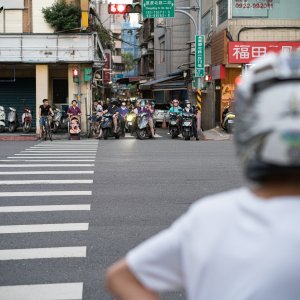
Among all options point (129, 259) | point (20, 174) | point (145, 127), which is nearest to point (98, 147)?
point (145, 127)

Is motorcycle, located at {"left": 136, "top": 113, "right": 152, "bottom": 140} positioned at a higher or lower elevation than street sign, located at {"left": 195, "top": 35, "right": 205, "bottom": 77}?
lower

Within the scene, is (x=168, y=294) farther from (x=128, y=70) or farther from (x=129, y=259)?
(x=128, y=70)

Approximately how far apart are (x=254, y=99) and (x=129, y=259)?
54 centimetres

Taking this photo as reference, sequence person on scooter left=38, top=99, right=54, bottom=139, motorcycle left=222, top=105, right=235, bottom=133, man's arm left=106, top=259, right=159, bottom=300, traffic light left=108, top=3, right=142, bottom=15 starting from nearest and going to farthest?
man's arm left=106, top=259, right=159, bottom=300
traffic light left=108, top=3, right=142, bottom=15
person on scooter left=38, top=99, right=54, bottom=139
motorcycle left=222, top=105, right=235, bottom=133

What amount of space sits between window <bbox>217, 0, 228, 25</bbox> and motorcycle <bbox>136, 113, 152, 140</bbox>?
627 centimetres

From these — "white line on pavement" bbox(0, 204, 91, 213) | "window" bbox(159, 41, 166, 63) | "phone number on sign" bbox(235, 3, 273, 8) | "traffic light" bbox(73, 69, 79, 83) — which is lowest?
"white line on pavement" bbox(0, 204, 91, 213)

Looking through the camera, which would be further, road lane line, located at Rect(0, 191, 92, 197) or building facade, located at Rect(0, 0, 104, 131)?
building facade, located at Rect(0, 0, 104, 131)

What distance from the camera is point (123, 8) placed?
23.7 m

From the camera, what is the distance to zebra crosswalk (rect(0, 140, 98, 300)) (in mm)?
5473

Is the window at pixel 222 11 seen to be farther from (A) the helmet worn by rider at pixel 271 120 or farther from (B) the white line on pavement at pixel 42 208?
(A) the helmet worn by rider at pixel 271 120

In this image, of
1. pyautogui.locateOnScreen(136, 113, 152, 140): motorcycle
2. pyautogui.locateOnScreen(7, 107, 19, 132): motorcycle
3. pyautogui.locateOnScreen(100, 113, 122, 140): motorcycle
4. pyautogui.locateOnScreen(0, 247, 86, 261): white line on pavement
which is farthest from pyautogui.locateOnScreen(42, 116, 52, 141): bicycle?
pyautogui.locateOnScreen(0, 247, 86, 261): white line on pavement

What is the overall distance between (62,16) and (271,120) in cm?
2669

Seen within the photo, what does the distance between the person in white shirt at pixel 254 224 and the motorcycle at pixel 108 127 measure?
2299cm

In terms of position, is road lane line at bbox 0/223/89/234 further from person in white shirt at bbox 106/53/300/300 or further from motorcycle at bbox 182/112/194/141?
motorcycle at bbox 182/112/194/141
